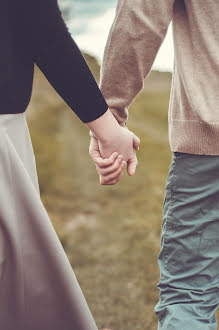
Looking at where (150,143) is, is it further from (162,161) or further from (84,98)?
(84,98)

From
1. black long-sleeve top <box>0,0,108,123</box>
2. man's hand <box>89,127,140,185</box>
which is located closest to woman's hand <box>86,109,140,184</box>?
man's hand <box>89,127,140,185</box>

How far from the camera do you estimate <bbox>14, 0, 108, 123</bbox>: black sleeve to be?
1.52 m

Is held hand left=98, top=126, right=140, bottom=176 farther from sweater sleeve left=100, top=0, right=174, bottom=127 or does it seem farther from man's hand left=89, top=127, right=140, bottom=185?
sweater sleeve left=100, top=0, right=174, bottom=127

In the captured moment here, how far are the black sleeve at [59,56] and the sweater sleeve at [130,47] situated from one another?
56cm

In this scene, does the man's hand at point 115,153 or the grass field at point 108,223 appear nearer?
the man's hand at point 115,153

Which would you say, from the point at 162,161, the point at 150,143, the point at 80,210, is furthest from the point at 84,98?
the point at 150,143

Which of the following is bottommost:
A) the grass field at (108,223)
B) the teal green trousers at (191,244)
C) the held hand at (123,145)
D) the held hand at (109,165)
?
the grass field at (108,223)

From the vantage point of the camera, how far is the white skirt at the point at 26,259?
1.52 m

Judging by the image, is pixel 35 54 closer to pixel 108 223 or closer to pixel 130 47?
pixel 130 47

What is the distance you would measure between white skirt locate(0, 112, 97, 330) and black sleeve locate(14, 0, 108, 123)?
0.16m

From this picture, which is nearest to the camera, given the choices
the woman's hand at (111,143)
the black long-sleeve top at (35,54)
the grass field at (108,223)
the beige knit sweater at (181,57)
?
the black long-sleeve top at (35,54)

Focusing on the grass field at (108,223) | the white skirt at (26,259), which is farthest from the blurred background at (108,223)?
the white skirt at (26,259)

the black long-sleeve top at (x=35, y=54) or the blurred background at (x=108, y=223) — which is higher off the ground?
the black long-sleeve top at (x=35, y=54)

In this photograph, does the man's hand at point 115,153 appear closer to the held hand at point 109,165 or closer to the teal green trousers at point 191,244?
the held hand at point 109,165
